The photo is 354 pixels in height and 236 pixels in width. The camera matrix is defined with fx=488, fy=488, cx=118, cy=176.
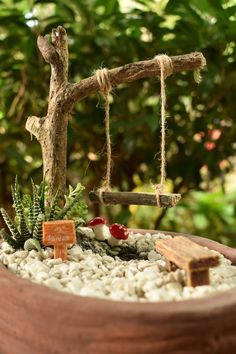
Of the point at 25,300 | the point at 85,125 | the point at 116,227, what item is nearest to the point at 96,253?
the point at 116,227

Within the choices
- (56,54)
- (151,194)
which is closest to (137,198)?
(151,194)

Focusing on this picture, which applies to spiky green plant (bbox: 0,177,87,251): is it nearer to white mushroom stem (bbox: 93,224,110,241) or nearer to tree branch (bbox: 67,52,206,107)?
white mushroom stem (bbox: 93,224,110,241)

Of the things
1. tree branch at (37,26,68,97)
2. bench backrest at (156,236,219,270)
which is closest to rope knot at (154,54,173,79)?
tree branch at (37,26,68,97)

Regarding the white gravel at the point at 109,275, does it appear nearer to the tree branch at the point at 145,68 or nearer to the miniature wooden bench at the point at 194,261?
the miniature wooden bench at the point at 194,261

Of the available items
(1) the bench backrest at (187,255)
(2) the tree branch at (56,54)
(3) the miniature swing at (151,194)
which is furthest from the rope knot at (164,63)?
(1) the bench backrest at (187,255)

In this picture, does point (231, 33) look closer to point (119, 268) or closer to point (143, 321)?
point (119, 268)
